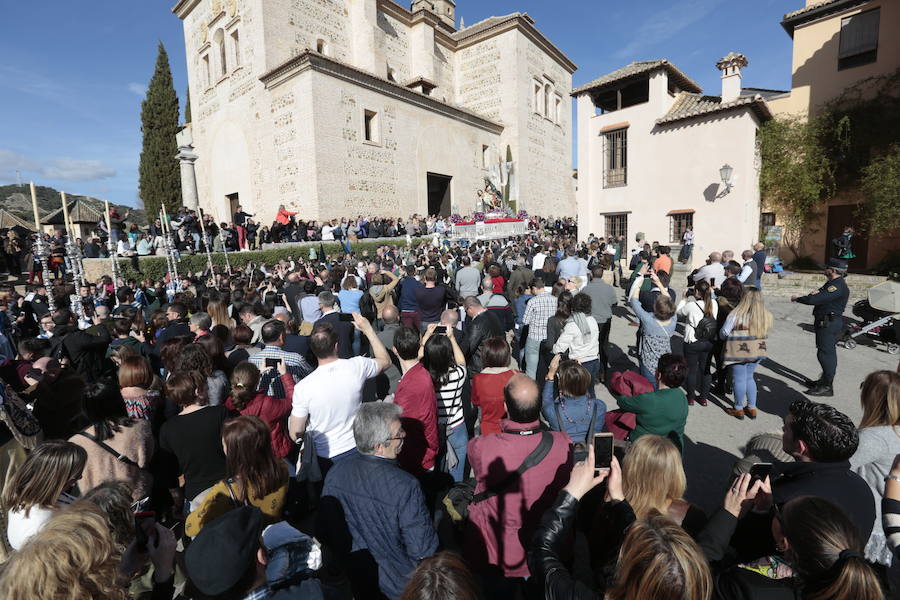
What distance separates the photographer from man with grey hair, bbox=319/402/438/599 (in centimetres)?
205

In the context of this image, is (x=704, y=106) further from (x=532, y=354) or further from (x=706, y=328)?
(x=532, y=354)

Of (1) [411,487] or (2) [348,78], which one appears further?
(2) [348,78]

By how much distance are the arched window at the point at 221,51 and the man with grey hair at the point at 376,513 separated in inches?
1044

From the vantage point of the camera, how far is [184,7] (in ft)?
78.9

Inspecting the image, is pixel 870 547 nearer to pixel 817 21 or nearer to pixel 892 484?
pixel 892 484

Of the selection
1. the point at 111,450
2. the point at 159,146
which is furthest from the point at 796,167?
the point at 159,146

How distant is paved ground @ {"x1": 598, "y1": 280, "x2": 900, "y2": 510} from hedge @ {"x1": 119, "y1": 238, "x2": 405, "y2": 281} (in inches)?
480

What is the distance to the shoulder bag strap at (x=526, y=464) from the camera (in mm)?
2209

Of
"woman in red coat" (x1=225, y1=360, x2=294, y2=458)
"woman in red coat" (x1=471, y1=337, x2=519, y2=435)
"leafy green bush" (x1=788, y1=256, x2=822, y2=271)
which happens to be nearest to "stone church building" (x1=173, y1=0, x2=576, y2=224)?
"leafy green bush" (x1=788, y1=256, x2=822, y2=271)

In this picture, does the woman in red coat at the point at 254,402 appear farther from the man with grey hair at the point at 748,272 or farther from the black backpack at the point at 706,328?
the man with grey hair at the point at 748,272

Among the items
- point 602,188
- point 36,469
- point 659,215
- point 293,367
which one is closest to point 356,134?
point 602,188

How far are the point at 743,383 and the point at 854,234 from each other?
14.3 meters

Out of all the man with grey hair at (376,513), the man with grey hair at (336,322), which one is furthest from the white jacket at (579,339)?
the man with grey hair at (376,513)

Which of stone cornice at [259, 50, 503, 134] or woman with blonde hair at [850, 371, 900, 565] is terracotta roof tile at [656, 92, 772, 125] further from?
woman with blonde hair at [850, 371, 900, 565]
